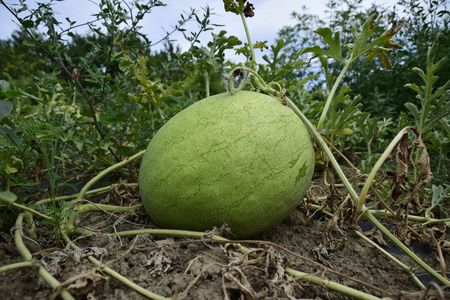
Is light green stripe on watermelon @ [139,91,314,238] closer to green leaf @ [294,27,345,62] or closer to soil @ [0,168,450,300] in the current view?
soil @ [0,168,450,300]

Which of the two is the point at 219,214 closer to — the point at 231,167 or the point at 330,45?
the point at 231,167

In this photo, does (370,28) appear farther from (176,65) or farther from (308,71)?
(308,71)

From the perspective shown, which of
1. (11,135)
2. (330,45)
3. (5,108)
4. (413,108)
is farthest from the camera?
(413,108)

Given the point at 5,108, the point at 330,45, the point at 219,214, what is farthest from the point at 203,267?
the point at 330,45

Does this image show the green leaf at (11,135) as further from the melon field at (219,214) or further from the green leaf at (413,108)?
the green leaf at (413,108)

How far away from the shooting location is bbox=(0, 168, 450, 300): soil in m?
1.08

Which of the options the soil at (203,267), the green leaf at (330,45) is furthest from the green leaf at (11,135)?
the green leaf at (330,45)

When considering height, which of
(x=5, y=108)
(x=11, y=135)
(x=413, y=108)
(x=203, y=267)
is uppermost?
(x=5, y=108)

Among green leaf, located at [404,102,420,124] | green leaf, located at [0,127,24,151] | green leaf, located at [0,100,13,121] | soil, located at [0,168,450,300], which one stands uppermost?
green leaf, located at [0,100,13,121]

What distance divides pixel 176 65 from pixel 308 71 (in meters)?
3.83

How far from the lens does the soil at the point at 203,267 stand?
42.3 inches

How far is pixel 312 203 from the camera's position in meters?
2.08

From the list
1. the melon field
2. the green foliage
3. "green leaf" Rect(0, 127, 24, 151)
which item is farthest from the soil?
the green foliage

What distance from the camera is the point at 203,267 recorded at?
121 cm
